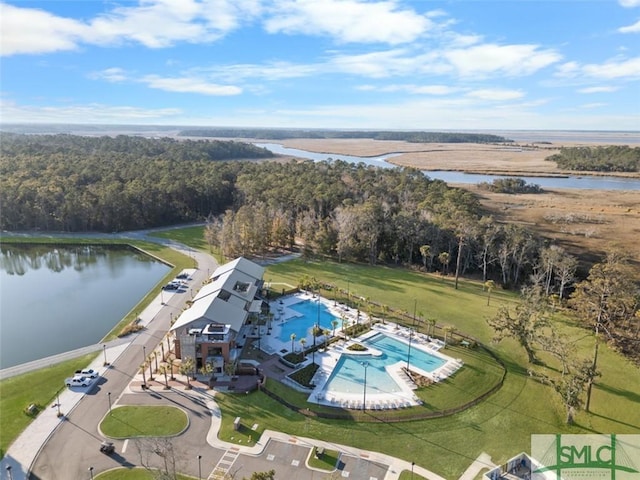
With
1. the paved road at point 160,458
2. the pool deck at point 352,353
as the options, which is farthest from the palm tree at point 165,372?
the pool deck at point 352,353

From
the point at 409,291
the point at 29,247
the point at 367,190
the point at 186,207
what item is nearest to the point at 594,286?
the point at 409,291

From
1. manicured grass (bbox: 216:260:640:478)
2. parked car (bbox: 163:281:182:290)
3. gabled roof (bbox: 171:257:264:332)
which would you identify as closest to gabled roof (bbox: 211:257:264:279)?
gabled roof (bbox: 171:257:264:332)

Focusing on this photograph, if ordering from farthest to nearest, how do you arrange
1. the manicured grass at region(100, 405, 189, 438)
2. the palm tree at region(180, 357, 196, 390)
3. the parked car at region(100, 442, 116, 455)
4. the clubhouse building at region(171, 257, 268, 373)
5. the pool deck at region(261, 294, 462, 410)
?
the clubhouse building at region(171, 257, 268, 373) → the palm tree at region(180, 357, 196, 390) → the pool deck at region(261, 294, 462, 410) → the manicured grass at region(100, 405, 189, 438) → the parked car at region(100, 442, 116, 455)

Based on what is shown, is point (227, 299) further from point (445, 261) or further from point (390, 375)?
point (445, 261)

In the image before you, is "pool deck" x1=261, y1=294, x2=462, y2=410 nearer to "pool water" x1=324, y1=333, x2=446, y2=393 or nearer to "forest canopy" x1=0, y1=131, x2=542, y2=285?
"pool water" x1=324, y1=333, x2=446, y2=393

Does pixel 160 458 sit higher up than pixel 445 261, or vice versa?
pixel 445 261

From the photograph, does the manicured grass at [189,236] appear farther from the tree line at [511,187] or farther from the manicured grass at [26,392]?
the tree line at [511,187]

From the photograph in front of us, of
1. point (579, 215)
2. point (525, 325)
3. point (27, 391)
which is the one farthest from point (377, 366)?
point (579, 215)
